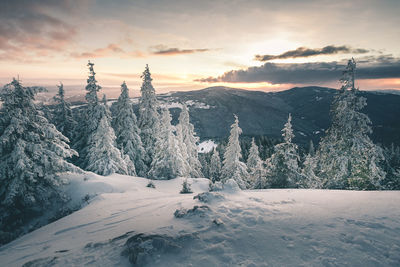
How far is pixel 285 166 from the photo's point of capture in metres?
21.2

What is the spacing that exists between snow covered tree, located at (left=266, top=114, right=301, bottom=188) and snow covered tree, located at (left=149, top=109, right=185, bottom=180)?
36.4ft

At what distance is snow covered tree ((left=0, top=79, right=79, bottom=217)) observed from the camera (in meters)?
11.4

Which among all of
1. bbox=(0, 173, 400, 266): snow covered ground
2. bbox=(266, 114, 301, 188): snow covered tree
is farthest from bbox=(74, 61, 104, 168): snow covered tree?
bbox=(266, 114, 301, 188): snow covered tree

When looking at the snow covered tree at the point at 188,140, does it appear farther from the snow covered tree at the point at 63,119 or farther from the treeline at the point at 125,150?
the snow covered tree at the point at 63,119

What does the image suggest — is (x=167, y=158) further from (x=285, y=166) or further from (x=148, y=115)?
(x=285, y=166)

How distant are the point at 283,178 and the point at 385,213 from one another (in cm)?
1553

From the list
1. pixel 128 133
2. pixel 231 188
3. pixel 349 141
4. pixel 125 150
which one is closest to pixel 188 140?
pixel 128 133

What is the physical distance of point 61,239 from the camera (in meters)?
6.68

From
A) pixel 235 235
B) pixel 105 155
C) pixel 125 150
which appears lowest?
pixel 125 150

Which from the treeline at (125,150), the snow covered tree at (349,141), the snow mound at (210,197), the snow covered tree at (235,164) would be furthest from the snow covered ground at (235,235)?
the snow covered tree at (235,164)

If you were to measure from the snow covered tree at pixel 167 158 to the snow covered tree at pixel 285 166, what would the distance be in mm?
11087

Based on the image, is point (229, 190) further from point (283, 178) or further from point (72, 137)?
point (72, 137)

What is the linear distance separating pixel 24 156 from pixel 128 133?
15.0 meters

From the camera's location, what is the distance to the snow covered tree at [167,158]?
81.5 ft
